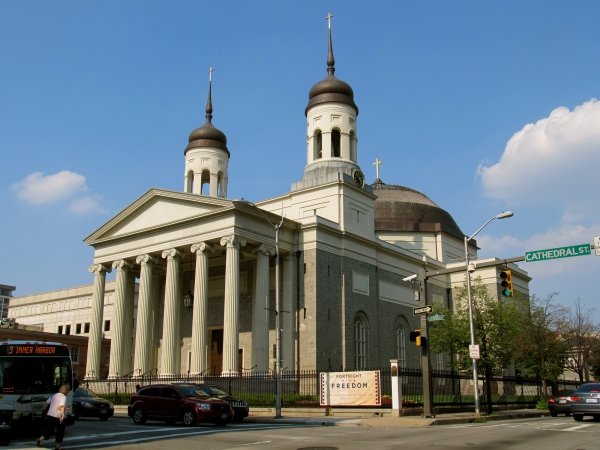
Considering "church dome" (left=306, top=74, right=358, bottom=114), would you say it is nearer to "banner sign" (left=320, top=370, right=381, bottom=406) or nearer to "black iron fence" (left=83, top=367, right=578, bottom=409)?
"black iron fence" (left=83, top=367, right=578, bottom=409)

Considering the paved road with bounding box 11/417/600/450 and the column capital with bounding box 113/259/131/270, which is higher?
the column capital with bounding box 113/259/131/270

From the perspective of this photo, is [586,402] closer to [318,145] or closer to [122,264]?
[318,145]

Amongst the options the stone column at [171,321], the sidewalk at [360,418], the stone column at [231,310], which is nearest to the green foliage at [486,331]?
the sidewalk at [360,418]

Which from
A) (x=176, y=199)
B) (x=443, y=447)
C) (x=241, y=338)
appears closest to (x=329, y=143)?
(x=176, y=199)

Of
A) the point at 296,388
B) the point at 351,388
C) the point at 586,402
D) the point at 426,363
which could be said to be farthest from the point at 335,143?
the point at 586,402

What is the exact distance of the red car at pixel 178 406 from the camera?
2417 cm

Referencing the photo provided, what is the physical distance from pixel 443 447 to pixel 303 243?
29.0 m

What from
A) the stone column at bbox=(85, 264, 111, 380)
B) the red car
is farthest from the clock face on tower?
the red car

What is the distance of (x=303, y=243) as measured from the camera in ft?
144

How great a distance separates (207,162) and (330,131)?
12868 mm

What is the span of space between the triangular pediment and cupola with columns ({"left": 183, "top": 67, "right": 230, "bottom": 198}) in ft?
30.6

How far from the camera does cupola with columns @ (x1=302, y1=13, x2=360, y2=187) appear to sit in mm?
48844

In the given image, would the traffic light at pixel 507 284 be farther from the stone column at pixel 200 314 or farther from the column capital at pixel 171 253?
the column capital at pixel 171 253

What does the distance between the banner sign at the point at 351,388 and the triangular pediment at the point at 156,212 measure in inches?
574
